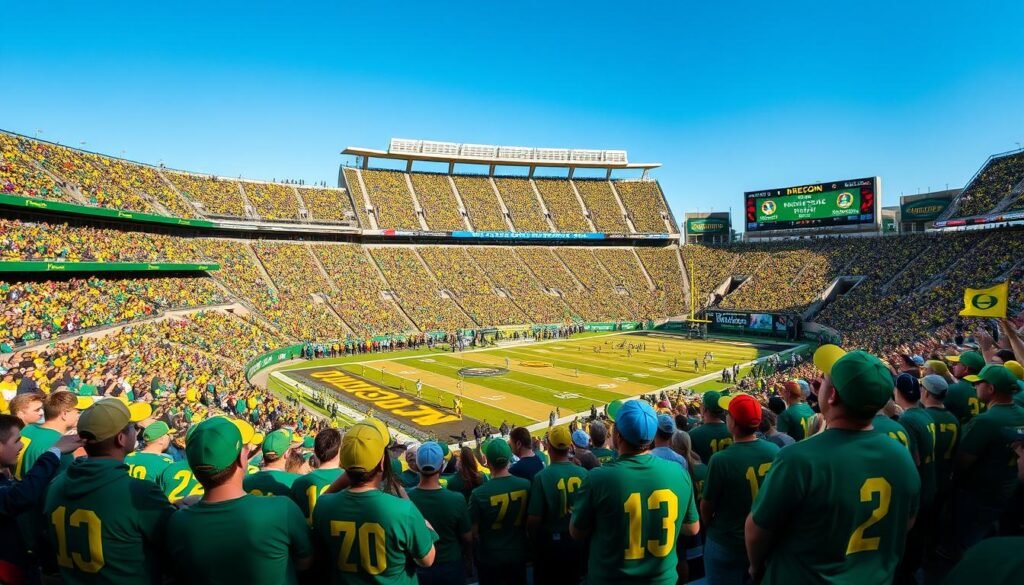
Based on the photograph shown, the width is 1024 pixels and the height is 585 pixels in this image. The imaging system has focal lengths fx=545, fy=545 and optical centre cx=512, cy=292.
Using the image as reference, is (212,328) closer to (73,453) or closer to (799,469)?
(73,453)

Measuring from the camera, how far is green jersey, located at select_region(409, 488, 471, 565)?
4379 millimetres

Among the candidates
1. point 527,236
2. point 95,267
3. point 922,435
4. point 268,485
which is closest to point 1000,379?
point 922,435

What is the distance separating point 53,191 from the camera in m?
32.0

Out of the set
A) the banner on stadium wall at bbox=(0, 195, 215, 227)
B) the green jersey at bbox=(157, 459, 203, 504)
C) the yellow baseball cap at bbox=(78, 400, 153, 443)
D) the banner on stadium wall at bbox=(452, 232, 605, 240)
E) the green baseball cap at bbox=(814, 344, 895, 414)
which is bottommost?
the green jersey at bbox=(157, 459, 203, 504)

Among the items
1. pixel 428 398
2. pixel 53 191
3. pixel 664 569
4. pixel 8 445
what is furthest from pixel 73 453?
pixel 53 191

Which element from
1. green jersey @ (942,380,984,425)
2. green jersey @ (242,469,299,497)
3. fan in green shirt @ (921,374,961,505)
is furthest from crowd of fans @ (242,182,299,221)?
fan in green shirt @ (921,374,961,505)

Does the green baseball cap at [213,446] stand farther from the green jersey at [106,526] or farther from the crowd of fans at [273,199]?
the crowd of fans at [273,199]

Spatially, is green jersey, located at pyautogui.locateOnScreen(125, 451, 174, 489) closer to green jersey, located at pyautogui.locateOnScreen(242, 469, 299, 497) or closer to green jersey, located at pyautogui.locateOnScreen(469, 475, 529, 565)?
green jersey, located at pyautogui.locateOnScreen(242, 469, 299, 497)

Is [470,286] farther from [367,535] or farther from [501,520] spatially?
[367,535]

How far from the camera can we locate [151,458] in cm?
564

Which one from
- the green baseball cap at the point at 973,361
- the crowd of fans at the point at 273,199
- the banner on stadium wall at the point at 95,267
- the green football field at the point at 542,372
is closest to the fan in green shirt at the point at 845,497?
the green baseball cap at the point at 973,361

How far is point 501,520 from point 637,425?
6.30ft

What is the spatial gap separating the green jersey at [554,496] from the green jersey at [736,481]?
1.10m

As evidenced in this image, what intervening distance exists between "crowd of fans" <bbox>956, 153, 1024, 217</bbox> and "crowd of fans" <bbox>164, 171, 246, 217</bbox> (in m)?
63.6
